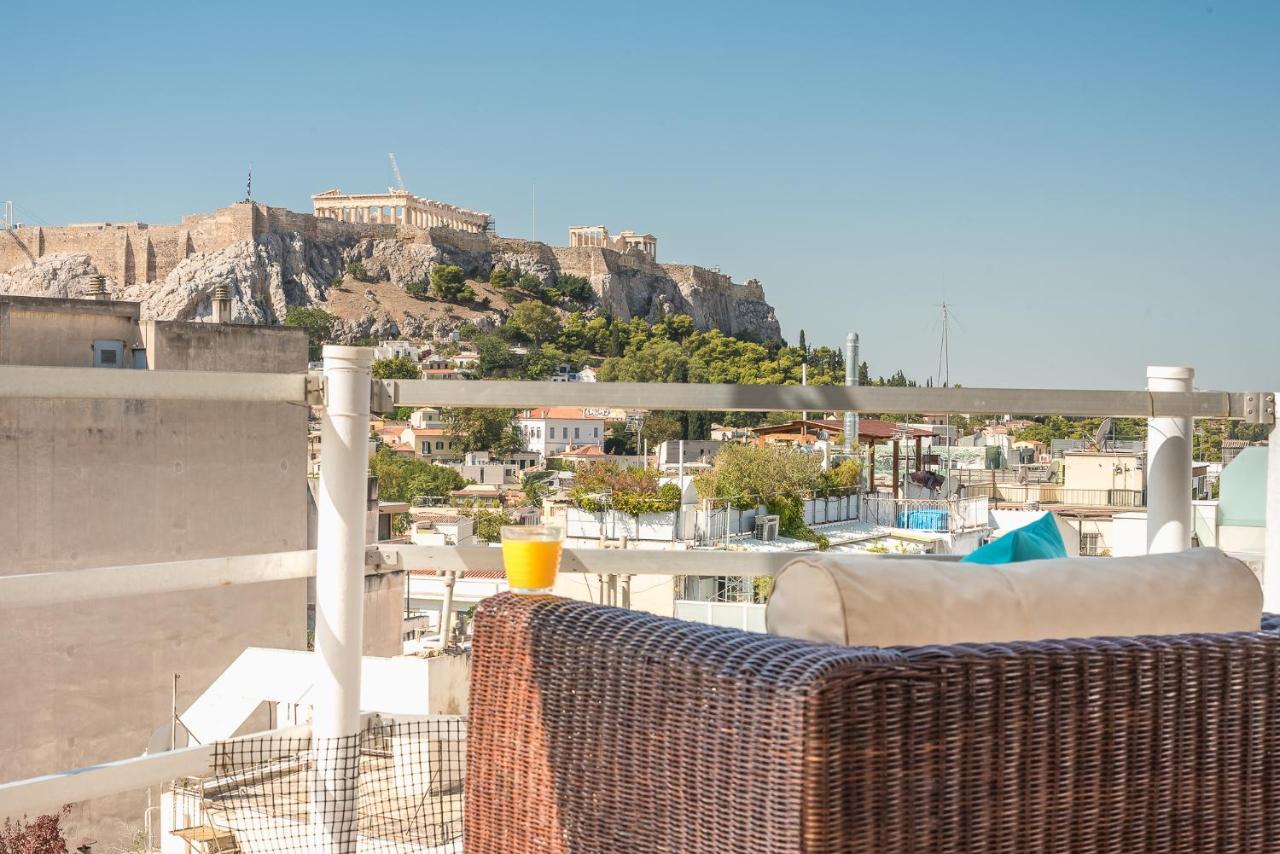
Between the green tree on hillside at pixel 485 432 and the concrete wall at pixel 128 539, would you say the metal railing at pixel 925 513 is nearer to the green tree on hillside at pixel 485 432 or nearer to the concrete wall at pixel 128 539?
the concrete wall at pixel 128 539

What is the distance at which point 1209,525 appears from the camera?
6.83 ft

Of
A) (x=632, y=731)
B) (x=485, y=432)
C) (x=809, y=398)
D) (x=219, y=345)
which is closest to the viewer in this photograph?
(x=632, y=731)

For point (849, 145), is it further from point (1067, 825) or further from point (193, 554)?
point (1067, 825)

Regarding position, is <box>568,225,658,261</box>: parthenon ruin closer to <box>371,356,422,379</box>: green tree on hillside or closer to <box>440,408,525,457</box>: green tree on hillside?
<box>440,408,525,457</box>: green tree on hillside

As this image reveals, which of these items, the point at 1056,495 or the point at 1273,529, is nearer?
the point at 1273,529

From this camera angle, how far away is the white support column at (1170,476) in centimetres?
160

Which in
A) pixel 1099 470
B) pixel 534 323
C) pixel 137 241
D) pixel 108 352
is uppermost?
pixel 137 241

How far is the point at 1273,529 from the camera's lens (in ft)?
4.99

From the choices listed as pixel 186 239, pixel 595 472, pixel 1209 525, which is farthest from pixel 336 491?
pixel 186 239

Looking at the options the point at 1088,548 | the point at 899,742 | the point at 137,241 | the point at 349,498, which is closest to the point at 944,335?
the point at 1088,548

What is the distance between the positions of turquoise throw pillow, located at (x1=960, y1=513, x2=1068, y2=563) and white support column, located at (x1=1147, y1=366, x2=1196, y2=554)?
609mm

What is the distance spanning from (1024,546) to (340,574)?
72cm

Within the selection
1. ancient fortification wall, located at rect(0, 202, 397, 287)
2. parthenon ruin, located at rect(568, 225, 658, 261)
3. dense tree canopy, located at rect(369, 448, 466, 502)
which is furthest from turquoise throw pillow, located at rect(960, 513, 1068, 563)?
parthenon ruin, located at rect(568, 225, 658, 261)

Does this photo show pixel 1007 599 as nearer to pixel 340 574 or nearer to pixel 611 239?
pixel 340 574
